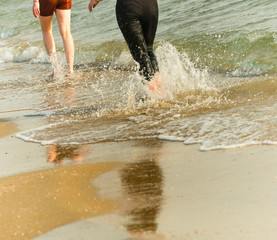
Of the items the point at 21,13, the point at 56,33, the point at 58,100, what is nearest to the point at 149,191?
the point at 58,100

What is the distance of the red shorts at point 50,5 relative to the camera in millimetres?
7078

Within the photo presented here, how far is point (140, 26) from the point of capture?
502cm

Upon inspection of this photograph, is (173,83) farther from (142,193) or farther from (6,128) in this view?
(142,193)

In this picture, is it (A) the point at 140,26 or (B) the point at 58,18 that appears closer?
(A) the point at 140,26

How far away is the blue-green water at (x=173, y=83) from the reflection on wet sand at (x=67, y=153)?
174mm

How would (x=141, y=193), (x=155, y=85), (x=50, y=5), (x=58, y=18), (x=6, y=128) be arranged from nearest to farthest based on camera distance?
(x=141, y=193) < (x=6, y=128) < (x=155, y=85) < (x=50, y=5) < (x=58, y=18)

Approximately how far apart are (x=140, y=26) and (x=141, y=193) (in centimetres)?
251

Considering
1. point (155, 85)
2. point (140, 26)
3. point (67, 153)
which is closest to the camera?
point (67, 153)

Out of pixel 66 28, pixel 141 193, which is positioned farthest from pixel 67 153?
pixel 66 28

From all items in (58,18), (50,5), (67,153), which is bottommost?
(67,153)

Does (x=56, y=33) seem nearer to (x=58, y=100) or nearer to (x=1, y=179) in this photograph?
(x=58, y=100)

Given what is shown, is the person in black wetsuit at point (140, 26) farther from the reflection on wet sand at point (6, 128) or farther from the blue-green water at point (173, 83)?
the reflection on wet sand at point (6, 128)

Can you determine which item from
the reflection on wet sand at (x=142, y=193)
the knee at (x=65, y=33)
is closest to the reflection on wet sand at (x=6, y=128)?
the reflection on wet sand at (x=142, y=193)

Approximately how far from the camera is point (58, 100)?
6.39m
